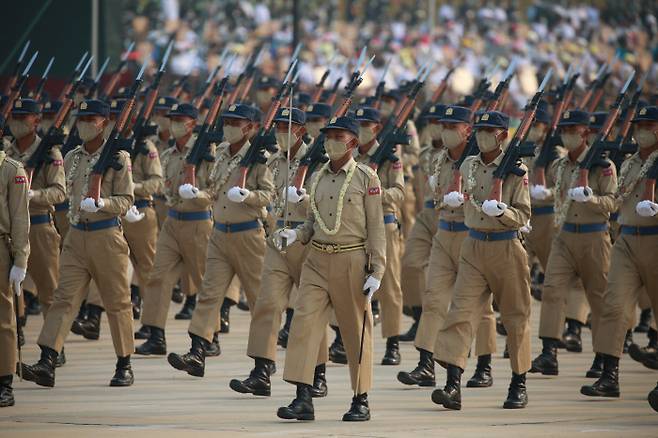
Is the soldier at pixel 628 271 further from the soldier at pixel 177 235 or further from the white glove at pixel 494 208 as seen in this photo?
the soldier at pixel 177 235

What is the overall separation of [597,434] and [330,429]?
1.68 meters

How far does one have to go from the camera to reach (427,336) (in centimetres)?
1197

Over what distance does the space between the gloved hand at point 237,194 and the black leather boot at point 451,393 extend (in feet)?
7.81

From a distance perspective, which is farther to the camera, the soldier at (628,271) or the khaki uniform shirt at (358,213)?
the soldier at (628,271)

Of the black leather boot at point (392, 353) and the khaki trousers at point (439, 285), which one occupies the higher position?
the khaki trousers at point (439, 285)

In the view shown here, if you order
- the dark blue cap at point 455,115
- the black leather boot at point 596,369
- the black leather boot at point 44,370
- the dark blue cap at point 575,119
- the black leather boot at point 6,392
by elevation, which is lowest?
the black leather boot at point 6,392

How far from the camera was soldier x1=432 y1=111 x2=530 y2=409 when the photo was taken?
10.7 m

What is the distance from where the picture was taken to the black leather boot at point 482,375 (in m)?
11.8

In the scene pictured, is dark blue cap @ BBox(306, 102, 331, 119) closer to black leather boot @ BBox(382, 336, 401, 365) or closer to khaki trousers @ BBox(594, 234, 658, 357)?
black leather boot @ BBox(382, 336, 401, 365)

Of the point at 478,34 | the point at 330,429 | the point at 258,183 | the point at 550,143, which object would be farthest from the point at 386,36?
the point at 330,429

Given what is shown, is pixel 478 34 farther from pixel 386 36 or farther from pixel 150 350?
pixel 150 350

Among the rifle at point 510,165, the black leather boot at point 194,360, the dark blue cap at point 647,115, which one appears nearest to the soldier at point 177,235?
the black leather boot at point 194,360

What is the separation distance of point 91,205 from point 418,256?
3.71 m

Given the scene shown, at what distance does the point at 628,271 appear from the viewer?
1145cm
